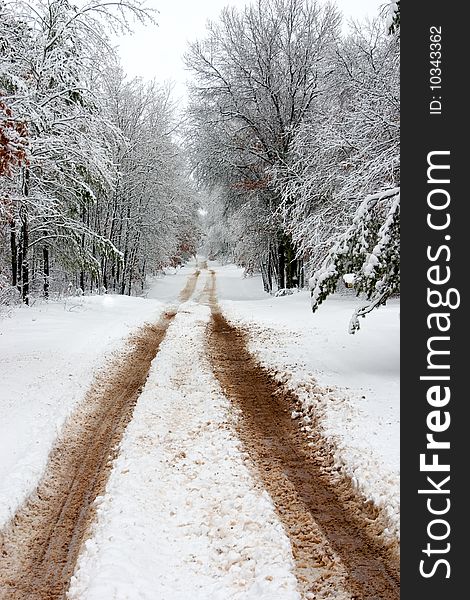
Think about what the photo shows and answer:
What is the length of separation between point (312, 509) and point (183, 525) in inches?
50.0

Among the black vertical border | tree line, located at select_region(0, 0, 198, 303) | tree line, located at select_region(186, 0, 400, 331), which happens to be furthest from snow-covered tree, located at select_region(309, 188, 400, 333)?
tree line, located at select_region(186, 0, 400, 331)

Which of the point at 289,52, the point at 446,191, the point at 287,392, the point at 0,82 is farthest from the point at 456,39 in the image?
the point at 289,52

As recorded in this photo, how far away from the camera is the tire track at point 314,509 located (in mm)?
3777

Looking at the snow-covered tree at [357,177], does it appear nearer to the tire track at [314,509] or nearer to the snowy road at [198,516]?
the tire track at [314,509]

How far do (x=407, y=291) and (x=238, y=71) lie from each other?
19.3 m

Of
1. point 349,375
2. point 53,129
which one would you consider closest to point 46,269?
point 53,129

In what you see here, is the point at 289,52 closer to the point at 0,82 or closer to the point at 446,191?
the point at 0,82

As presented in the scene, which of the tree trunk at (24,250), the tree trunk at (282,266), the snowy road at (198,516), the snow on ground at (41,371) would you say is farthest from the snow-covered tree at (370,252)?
the tree trunk at (282,266)

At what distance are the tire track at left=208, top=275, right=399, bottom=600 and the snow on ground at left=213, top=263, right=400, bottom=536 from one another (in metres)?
0.23

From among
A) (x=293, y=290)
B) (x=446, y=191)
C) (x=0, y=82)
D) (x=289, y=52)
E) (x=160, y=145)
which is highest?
(x=289, y=52)

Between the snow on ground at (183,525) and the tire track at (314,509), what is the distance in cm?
A: 19

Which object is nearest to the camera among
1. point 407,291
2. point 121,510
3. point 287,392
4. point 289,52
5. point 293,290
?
point 121,510

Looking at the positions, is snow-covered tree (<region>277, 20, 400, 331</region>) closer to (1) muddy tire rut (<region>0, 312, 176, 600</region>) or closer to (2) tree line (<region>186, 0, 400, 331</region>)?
(2) tree line (<region>186, 0, 400, 331</region>)

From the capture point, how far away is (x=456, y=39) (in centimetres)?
562
